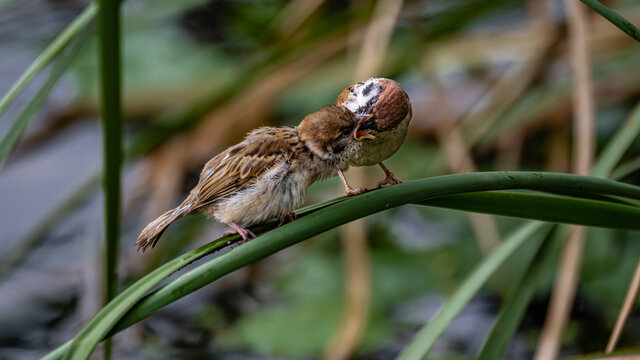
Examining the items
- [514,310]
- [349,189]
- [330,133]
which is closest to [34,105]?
[330,133]

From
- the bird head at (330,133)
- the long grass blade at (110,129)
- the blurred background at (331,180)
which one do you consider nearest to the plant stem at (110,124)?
the long grass blade at (110,129)

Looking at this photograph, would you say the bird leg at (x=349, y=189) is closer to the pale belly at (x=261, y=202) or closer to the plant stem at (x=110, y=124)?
the pale belly at (x=261, y=202)

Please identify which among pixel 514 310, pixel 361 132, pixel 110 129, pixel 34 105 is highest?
pixel 34 105

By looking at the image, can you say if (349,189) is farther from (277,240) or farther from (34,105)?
(34,105)

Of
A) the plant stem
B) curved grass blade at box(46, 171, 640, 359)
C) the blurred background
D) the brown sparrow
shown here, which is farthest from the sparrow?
the blurred background

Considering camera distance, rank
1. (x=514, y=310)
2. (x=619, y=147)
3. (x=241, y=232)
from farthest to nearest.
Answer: (x=619, y=147) < (x=514, y=310) < (x=241, y=232)

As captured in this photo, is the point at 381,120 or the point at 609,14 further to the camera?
the point at 381,120
